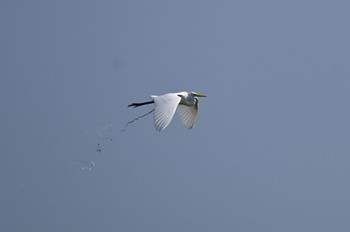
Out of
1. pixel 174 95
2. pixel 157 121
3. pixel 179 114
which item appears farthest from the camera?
pixel 179 114

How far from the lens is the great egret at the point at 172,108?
18.6 meters

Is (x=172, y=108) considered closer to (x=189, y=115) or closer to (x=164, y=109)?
(x=164, y=109)

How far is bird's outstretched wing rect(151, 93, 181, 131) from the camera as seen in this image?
60.2ft

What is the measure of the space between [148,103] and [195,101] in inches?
82.1

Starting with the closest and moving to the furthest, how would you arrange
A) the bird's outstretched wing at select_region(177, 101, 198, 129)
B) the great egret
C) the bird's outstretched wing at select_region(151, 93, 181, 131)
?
the bird's outstretched wing at select_region(151, 93, 181, 131) < the great egret < the bird's outstretched wing at select_region(177, 101, 198, 129)

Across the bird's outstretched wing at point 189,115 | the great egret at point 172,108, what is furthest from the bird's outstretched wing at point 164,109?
the bird's outstretched wing at point 189,115

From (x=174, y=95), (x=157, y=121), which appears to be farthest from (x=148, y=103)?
(x=157, y=121)

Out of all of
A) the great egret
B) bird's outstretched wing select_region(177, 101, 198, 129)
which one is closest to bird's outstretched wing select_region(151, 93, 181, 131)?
the great egret

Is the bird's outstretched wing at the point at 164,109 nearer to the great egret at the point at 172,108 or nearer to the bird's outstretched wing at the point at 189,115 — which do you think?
the great egret at the point at 172,108

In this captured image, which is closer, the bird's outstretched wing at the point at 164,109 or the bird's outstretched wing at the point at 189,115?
the bird's outstretched wing at the point at 164,109

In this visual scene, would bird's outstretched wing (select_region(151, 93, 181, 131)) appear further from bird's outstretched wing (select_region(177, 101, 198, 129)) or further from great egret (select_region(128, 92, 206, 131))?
bird's outstretched wing (select_region(177, 101, 198, 129))

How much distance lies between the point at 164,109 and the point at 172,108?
0.29 metres

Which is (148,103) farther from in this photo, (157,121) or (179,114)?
(157,121)

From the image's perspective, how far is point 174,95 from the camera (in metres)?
21.2
